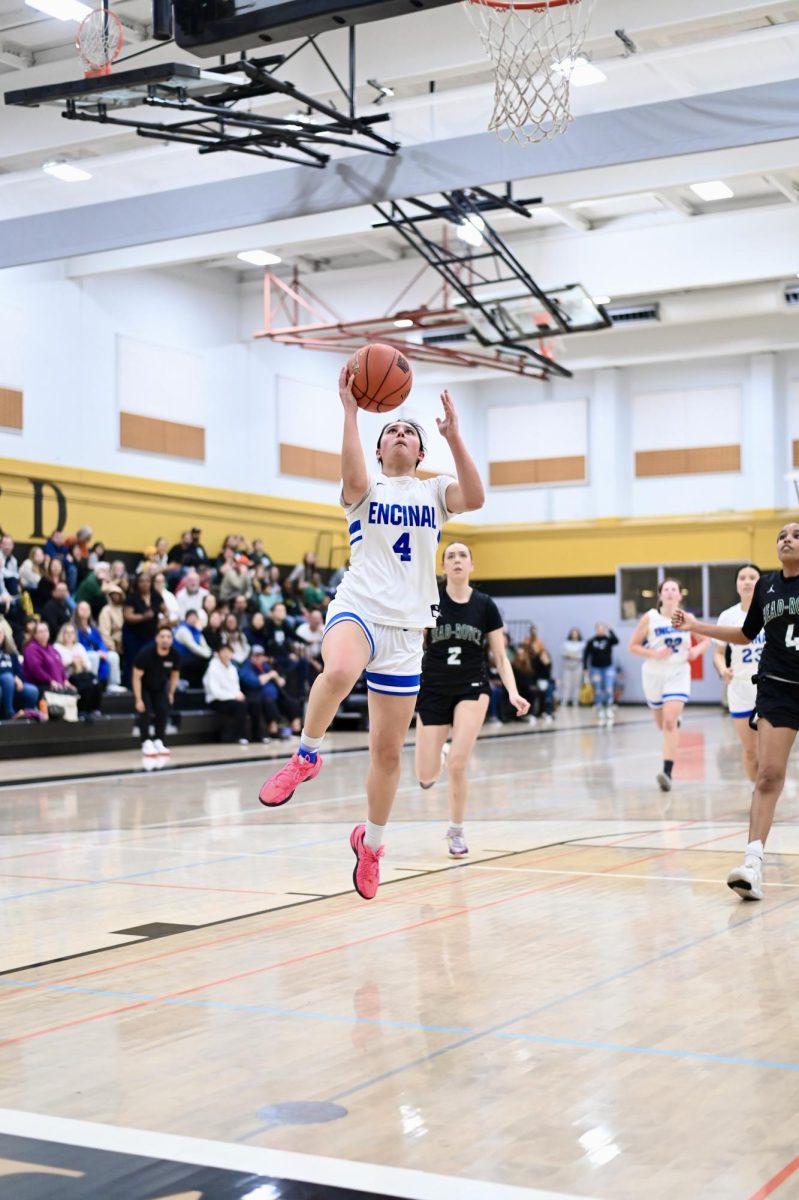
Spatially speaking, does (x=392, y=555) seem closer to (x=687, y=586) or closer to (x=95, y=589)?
(x=95, y=589)

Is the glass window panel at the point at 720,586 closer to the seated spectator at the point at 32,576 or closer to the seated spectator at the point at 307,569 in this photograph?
the seated spectator at the point at 307,569

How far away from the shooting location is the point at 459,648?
336 inches

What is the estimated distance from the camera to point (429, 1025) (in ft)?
14.5

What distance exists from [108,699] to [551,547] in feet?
52.2

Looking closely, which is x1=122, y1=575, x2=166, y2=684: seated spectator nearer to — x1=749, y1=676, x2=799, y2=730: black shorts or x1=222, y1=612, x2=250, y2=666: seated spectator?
x1=222, y1=612, x2=250, y2=666: seated spectator

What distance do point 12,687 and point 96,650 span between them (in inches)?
76.7

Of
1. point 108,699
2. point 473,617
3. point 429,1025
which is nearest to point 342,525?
point 108,699

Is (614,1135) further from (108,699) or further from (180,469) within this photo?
(180,469)

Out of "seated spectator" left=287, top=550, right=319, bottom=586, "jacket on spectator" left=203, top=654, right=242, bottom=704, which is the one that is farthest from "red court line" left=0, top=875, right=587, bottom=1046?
"seated spectator" left=287, top=550, right=319, bottom=586

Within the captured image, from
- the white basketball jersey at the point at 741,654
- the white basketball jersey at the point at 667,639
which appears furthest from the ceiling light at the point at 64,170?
the white basketball jersey at the point at 741,654

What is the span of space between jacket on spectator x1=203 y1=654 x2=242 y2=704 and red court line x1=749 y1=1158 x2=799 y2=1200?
15.9 m

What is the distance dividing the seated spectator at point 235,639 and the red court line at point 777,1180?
16.1 m

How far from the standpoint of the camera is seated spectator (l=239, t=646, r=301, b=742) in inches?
759

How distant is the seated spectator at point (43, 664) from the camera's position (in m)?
16.6
